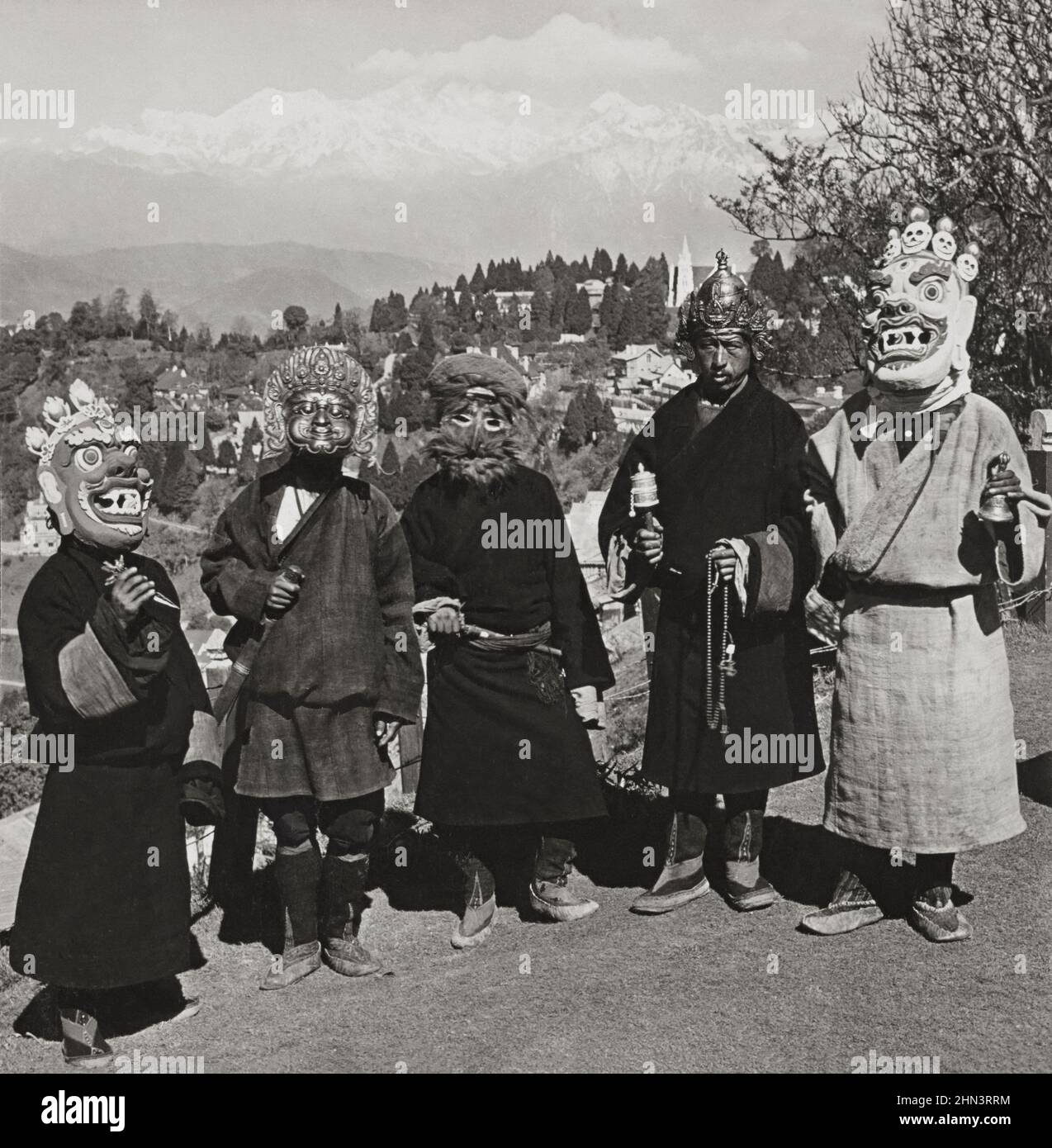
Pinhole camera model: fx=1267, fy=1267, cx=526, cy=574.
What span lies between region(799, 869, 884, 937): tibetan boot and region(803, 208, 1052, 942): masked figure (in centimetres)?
5

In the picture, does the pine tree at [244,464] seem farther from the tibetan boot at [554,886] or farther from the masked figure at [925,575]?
the masked figure at [925,575]

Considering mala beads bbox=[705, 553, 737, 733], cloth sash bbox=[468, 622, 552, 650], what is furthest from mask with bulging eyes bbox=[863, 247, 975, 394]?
cloth sash bbox=[468, 622, 552, 650]

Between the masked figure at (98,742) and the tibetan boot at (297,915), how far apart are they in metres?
0.44

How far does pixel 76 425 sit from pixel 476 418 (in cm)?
149

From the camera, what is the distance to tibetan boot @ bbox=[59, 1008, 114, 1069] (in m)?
4.30

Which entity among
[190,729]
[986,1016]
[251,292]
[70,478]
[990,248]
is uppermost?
[251,292]

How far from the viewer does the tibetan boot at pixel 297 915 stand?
4.81 metres

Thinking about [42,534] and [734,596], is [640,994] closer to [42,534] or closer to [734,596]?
[734,596]

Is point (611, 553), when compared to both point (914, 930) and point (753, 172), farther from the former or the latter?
point (753, 172)

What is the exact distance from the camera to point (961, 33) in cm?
1428

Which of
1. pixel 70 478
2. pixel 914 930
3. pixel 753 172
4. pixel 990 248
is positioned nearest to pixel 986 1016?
pixel 914 930

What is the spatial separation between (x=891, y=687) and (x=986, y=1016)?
121 cm

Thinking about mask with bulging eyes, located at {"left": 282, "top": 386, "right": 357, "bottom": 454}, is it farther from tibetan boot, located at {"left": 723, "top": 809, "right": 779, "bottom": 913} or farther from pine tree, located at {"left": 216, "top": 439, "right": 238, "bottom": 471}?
pine tree, located at {"left": 216, "top": 439, "right": 238, "bottom": 471}

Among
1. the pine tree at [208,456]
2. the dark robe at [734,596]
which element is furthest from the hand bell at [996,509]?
the pine tree at [208,456]
